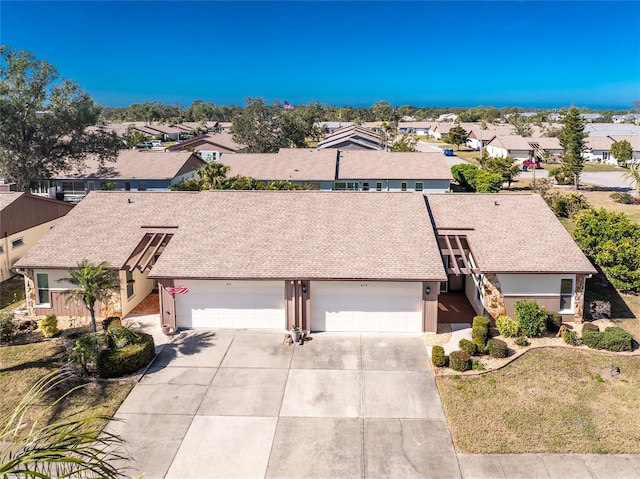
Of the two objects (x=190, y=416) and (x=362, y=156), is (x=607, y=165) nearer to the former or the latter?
(x=362, y=156)

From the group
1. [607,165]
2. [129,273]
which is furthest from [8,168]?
[607,165]

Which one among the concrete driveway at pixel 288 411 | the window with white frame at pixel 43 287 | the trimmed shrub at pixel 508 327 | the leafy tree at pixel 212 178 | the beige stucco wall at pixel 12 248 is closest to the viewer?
the concrete driveway at pixel 288 411

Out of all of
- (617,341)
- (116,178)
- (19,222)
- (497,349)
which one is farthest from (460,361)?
(116,178)

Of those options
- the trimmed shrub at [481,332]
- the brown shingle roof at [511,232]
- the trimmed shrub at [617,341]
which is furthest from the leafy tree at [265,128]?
the trimmed shrub at [617,341]

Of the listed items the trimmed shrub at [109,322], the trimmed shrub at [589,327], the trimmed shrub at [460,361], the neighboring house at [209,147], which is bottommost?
the trimmed shrub at [460,361]

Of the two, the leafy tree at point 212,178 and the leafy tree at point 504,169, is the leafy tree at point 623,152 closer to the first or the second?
the leafy tree at point 504,169

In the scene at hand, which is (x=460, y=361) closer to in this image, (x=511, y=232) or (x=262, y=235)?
(x=511, y=232)

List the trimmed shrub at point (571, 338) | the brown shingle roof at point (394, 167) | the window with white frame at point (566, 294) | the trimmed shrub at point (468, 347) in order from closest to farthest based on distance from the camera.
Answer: the trimmed shrub at point (468, 347)
the trimmed shrub at point (571, 338)
the window with white frame at point (566, 294)
the brown shingle roof at point (394, 167)
